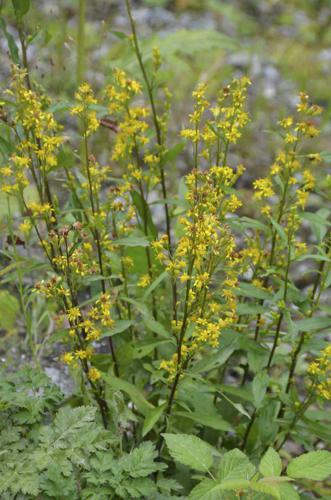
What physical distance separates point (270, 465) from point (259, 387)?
1.41 ft

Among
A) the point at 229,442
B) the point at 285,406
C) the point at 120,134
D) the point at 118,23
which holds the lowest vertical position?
the point at 229,442

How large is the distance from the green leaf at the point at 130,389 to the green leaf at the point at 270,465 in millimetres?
549

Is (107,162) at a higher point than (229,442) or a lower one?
higher

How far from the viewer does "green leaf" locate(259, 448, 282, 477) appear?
1802 millimetres

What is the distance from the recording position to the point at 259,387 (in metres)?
2.24

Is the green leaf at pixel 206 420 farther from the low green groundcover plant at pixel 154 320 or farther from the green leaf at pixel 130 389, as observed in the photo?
the green leaf at pixel 130 389

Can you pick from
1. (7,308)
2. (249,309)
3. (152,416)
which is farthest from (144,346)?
(7,308)

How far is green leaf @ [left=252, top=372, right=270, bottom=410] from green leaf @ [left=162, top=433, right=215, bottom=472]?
0.27 m

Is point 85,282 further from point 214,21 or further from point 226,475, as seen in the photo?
point 214,21

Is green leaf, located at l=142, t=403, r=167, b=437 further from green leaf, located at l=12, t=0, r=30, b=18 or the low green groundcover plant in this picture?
green leaf, located at l=12, t=0, r=30, b=18

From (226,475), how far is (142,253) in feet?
3.13

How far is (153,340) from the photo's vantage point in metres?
2.27

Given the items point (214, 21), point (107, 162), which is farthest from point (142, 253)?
point (214, 21)

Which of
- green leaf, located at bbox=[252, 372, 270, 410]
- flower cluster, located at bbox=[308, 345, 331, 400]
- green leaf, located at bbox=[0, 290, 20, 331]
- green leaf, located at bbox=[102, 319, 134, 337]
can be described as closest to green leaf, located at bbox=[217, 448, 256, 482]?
green leaf, located at bbox=[252, 372, 270, 410]
